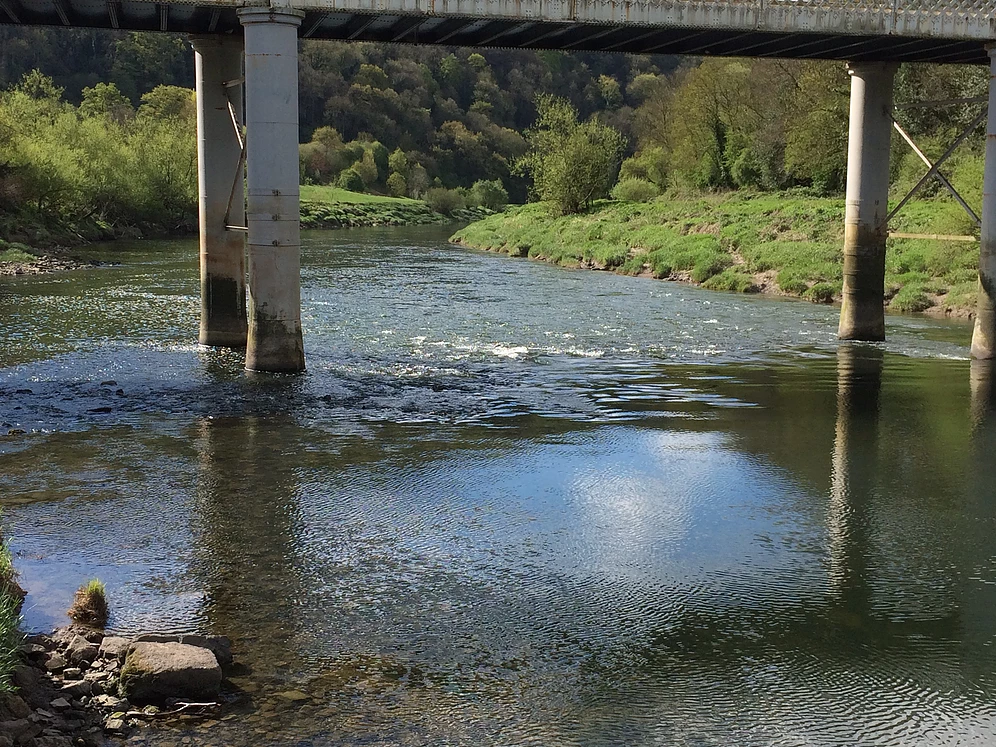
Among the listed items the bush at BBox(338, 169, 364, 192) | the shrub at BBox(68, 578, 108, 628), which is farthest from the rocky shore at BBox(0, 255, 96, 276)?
the bush at BBox(338, 169, 364, 192)

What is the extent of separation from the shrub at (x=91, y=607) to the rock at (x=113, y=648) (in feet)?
2.39

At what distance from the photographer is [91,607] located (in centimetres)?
852

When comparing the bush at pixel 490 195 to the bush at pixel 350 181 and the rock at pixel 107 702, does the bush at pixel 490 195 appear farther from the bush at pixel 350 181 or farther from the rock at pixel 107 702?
the rock at pixel 107 702

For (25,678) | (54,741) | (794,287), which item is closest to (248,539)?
(25,678)

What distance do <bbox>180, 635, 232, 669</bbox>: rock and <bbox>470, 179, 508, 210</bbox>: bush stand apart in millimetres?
126159

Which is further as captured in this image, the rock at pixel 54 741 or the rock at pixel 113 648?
the rock at pixel 113 648

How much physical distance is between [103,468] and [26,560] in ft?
11.9

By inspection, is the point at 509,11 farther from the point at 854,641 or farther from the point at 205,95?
the point at 854,641

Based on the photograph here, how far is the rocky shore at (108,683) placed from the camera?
6.73 metres

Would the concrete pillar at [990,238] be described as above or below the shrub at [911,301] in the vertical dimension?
above

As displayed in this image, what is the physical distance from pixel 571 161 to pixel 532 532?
55.8m

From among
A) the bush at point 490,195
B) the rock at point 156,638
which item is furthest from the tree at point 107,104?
the rock at point 156,638

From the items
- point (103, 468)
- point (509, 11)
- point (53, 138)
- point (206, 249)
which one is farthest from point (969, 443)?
point (53, 138)

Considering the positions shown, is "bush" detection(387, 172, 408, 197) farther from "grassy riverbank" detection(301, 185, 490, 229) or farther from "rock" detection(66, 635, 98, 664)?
"rock" detection(66, 635, 98, 664)
